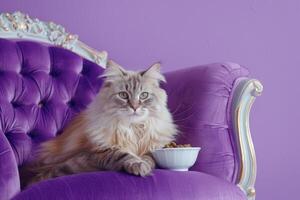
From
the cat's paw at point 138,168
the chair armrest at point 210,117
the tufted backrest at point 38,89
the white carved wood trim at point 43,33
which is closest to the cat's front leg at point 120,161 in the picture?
the cat's paw at point 138,168

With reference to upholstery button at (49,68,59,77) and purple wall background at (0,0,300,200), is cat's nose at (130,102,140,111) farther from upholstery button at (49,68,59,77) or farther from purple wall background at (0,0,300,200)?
purple wall background at (0,0,300,200)

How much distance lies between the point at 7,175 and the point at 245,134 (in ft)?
2.51

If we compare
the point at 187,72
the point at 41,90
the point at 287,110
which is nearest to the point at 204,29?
the point at 287,110

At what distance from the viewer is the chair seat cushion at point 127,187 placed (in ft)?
3.50

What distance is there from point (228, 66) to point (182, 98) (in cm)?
21

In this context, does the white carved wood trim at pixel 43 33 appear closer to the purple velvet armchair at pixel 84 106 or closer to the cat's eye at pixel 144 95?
the purple velvet armchair at pixel 84 106

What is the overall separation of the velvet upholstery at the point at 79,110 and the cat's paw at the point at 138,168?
2cm

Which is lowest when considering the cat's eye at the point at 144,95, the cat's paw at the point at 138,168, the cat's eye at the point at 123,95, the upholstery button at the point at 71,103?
the upholstery button at the point at 71,103

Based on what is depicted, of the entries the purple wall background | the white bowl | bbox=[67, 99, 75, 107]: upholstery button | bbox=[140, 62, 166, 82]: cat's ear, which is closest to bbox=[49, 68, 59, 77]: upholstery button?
bbox=[67, 99, 75, 107]: upholstery button

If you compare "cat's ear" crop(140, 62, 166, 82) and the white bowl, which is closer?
the white bowl

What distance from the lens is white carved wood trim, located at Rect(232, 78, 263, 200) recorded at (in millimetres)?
1436

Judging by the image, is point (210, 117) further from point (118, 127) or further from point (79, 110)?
point (79, 110)

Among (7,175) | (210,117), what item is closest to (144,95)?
(210,117)

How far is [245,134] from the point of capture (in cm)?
144
